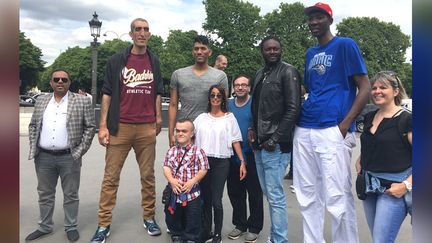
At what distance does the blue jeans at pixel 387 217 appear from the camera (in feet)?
8.08

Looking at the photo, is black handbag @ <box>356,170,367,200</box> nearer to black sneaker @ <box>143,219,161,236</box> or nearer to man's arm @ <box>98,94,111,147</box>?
black sneaker @ <box>143,219,161,236</box>

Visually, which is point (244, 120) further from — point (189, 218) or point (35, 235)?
point (35, 235)

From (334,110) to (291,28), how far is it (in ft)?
129

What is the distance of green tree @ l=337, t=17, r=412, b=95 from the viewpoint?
136 feet

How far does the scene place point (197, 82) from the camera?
3.94m

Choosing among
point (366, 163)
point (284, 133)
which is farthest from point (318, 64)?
point (366, 163)

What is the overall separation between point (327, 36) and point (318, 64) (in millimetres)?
256

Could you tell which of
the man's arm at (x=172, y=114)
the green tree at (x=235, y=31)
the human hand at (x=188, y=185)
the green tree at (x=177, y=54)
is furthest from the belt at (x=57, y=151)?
the green tree at (x=177, y=54)

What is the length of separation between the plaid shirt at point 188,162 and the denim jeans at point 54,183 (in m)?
1.17

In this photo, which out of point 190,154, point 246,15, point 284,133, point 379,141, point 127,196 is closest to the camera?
point 379,141

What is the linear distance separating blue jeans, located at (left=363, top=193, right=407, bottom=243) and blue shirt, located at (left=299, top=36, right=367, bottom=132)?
2.42 feet

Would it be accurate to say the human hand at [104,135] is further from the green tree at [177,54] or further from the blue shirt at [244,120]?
the green tree at [177,54]

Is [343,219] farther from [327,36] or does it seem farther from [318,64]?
[327,36]

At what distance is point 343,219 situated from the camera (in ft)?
9.84
